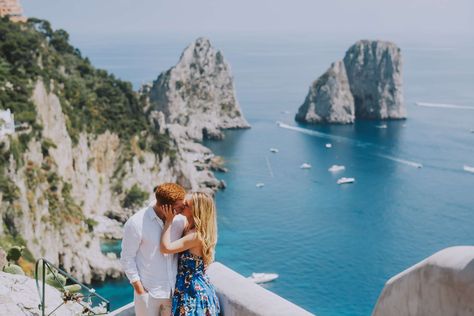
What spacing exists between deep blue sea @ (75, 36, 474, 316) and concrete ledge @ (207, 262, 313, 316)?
40.1 meters

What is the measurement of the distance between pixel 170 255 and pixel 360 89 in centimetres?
12689

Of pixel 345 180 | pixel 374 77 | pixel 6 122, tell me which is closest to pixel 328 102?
→ pixel 374 77

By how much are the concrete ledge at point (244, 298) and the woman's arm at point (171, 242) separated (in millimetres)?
594

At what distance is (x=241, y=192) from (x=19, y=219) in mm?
39865

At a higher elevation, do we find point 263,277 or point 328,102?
point 328,102

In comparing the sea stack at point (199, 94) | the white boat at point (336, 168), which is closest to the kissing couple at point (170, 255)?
the white boat at point (336, 168)

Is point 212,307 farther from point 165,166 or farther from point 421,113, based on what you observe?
point 421,113

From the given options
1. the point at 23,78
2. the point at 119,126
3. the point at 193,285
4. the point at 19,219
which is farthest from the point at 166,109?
the point at 193,285

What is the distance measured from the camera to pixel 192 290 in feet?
20.0

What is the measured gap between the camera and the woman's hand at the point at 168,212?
5965 mm

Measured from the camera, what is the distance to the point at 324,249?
57.8m

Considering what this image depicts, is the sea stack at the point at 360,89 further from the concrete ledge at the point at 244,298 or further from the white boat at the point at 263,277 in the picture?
the concrete ledge at the point at 244,298

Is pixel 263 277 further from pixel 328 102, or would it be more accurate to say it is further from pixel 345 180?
pixel 328 102

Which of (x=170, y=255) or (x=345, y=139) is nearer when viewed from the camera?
(x=170, y=255)
